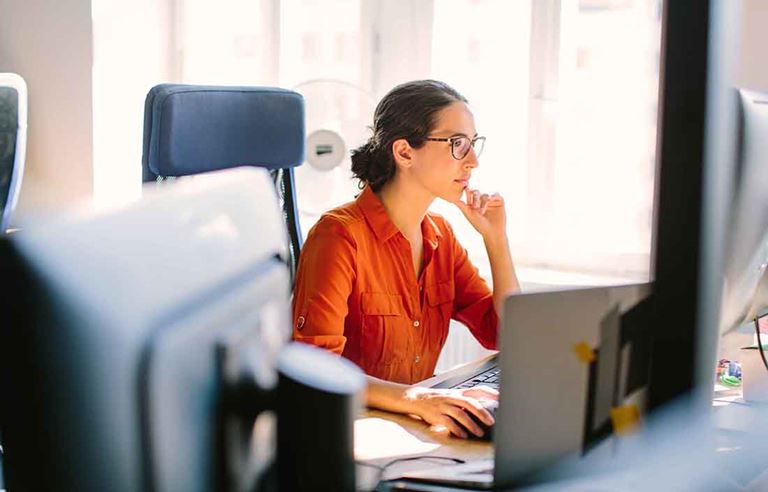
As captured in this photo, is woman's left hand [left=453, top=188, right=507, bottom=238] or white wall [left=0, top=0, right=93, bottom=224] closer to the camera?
woman's left hand [left=453, top=188, right=507, bottom=238]

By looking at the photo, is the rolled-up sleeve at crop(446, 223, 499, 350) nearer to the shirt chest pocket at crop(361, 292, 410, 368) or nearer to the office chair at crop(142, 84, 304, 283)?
the shirt chest pocket at crop(361, 292, 410, 368)

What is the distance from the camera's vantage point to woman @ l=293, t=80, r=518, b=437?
71.2 inches

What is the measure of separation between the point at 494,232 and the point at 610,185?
3.00 ft

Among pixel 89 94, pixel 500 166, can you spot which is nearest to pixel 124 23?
pixel 89 94

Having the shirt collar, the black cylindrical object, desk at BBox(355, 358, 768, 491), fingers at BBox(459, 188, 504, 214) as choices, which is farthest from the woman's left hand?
the black cylindrical object

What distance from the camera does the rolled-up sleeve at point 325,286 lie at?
1.72m

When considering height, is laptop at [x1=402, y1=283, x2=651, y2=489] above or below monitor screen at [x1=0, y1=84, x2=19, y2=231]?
below

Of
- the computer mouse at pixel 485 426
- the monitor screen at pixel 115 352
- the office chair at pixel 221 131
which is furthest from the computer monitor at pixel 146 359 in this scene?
the office chair at pixel 221 131

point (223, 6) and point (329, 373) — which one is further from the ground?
point (223, 6)

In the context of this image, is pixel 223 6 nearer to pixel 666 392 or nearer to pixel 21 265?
pixel 666 392

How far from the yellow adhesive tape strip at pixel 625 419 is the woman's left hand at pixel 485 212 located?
1155 millimetres

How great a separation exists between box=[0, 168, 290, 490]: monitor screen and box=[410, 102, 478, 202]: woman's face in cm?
142

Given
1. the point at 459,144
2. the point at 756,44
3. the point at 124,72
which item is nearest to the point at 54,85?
the point at 124,72

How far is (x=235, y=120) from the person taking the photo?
1964 mm
